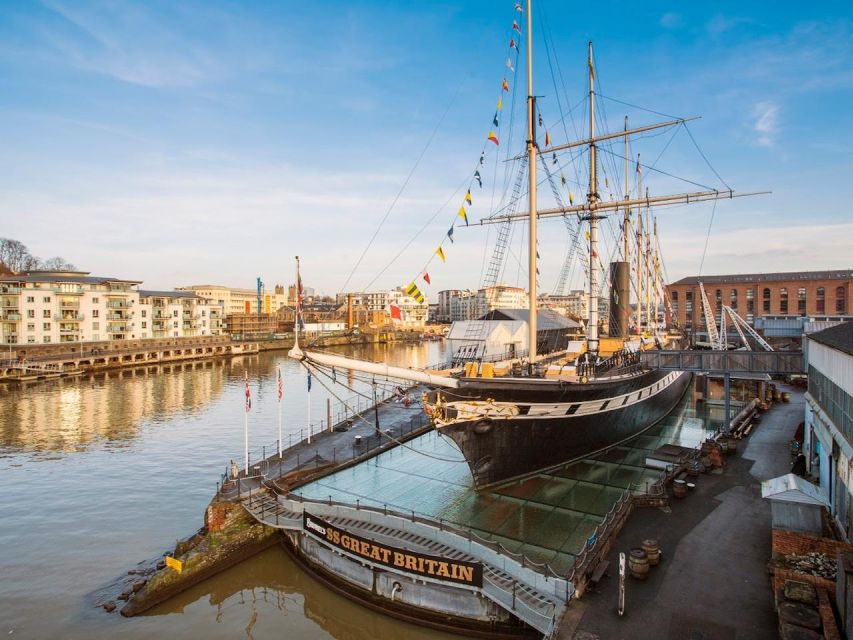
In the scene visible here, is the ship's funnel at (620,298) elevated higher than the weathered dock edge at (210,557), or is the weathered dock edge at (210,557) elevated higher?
the ship's funnel at (620,298)

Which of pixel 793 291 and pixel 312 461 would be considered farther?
pixel 793 291

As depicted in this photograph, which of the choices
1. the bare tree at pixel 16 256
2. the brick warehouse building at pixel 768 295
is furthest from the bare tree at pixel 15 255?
the brick warehouse building at pixel 768 295

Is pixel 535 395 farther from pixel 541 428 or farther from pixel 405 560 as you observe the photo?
pixel 405 560

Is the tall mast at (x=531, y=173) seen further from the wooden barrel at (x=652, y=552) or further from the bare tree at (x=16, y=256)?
the bare tree at (x=16, y=256)

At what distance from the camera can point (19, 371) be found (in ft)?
174

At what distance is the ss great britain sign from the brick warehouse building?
218ft

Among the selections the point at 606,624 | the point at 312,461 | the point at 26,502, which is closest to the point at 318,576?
the point at 312,461

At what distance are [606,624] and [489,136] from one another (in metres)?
17.8

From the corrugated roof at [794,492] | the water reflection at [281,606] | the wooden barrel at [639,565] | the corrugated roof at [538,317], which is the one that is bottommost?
the water reflection at [281,606]

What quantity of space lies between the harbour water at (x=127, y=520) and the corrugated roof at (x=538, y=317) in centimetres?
1599

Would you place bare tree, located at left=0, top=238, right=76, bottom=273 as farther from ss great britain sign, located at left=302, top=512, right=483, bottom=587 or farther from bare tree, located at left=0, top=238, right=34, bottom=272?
ss great britain sign, located at left=302, top=512, right=483, bottom=587

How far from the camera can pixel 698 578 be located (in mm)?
10523

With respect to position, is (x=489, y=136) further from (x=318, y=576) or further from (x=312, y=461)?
(x=318, y=576)

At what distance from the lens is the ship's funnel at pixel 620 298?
A: 3191 cm
